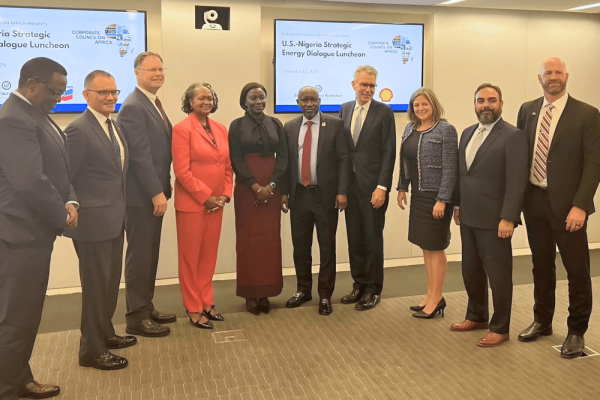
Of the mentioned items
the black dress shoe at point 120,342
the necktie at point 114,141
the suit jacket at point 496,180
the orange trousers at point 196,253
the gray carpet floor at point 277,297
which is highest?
the necktie at point 114,141

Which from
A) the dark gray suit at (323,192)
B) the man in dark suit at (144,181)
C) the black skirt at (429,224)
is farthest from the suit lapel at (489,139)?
the man in dark suit at (144,181)

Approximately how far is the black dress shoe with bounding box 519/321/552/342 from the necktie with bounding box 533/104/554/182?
1058 millimetres

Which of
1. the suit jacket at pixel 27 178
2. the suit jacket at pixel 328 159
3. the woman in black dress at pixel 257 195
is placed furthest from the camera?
the suit jacket at pixel 328 159

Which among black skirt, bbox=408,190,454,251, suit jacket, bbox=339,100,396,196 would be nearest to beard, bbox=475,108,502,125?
black skirt, bbox=408,190,454,251

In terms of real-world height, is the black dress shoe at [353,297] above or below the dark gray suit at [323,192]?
below

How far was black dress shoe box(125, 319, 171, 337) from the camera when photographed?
14.2ft

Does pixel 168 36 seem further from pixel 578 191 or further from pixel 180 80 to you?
pixel 578 191

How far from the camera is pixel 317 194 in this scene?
191 inches

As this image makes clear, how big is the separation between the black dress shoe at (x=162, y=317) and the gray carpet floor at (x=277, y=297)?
172 millimetres

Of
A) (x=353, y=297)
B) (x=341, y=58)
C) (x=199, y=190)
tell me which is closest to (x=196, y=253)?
(x=199, y=190)

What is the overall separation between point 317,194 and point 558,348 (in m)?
2.03

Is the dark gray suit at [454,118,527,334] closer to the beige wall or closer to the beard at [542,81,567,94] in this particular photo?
the beard at [542,81,567,94]

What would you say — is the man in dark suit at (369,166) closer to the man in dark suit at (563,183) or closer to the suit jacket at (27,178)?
the man in dark suit at (563,183)

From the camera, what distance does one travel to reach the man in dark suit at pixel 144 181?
409 cm
